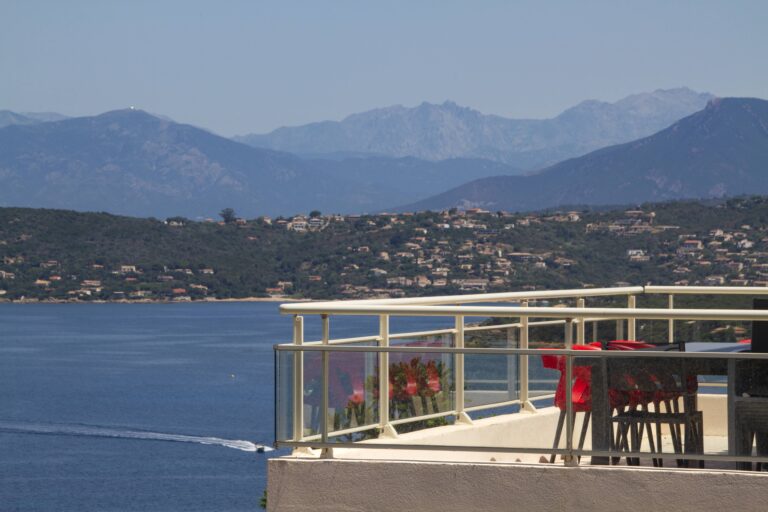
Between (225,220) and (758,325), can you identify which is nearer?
(758,325)

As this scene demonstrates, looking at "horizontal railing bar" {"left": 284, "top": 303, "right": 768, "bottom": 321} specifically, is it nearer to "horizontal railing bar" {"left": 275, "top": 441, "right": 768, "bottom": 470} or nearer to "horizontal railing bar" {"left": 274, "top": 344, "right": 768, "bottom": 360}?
"horizontal railing bar" {"left": 274, "top": 344, "right": 768, "bottom": 360}

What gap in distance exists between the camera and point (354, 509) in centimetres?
504

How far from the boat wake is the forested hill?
65.9 m

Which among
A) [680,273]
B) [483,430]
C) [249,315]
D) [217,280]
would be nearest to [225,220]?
[217,280]

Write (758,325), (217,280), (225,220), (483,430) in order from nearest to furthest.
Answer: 1. (758,325)
2. (483,430)
3. (217,280)
4. (225,220)

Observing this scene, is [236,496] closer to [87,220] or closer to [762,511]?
[762,511]

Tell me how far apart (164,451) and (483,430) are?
5823 cm

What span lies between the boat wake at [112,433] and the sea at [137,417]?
2.9 inches

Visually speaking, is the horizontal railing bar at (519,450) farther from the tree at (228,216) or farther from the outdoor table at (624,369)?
the tree at (228,216)

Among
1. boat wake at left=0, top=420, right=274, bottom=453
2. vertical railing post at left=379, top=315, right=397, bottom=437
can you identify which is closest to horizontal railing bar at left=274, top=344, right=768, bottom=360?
vertical railing post at left=379, top=315, right=397, bottom=437

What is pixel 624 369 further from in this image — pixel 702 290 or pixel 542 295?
pixel 702 290

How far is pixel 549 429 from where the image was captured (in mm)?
5406

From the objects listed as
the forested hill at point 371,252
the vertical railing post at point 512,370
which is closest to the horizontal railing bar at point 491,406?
the vertical railing post at point 512,370

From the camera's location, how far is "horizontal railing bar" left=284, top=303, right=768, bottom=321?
4930 mm
